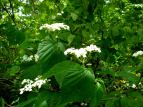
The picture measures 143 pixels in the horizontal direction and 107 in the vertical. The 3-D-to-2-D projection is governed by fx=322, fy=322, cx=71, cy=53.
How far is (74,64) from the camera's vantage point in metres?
1.42

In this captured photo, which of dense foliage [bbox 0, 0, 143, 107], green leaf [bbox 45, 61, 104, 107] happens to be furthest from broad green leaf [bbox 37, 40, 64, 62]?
green leaf [bbox 45, 61, 104, 107]

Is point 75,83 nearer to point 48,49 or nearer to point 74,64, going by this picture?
point 74,64

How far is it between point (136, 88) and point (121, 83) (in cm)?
42

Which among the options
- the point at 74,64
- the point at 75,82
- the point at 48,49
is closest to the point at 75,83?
the point at 75,82

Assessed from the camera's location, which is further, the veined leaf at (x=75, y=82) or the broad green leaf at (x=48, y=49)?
the broad green leaf at (x=48, y=49)

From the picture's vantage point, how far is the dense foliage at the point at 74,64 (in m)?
1.41

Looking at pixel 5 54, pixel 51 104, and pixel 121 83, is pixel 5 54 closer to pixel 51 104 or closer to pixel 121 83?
pixel 121 83

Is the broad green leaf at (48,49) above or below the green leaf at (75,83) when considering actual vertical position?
above

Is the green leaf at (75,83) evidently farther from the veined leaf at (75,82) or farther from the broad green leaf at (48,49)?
the broad green leaf at (48,49)

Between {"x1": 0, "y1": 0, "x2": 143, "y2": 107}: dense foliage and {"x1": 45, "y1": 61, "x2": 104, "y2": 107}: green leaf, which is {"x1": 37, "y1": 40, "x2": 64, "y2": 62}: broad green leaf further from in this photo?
{"x1": 45, "y1": 61, "x2": 104, "y2": 107}: green leaf

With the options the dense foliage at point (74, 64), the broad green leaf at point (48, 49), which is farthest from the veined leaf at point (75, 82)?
the broad green leaf at point (48, 49)

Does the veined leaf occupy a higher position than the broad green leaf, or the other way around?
the broad green leaf

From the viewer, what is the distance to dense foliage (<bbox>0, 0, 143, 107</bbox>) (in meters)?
1.41

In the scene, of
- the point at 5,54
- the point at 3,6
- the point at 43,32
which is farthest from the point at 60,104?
the point at 3,6
